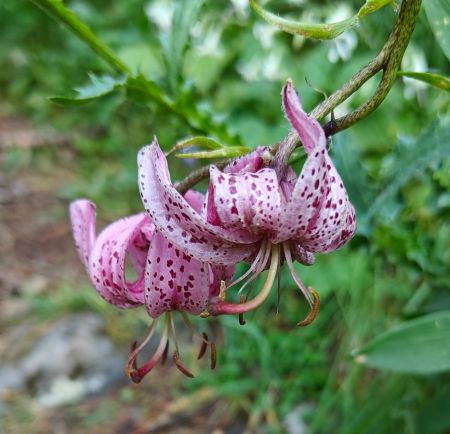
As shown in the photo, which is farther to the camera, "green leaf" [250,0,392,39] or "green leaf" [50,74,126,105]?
"green leaf" [50,74,126,105]

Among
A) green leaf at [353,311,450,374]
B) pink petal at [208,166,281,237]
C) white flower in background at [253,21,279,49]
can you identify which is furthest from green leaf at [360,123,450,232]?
white flower in background at [253,21,279,49]

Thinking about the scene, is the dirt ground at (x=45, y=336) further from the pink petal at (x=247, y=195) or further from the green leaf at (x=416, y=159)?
the pink petal at (x=247, y=195)

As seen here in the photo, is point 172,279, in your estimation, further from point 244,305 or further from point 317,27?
point 317,27

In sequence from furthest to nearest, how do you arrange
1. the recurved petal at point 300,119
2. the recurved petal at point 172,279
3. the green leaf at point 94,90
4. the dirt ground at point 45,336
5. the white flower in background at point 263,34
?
the white flower in background at point 263,34 → the dirt ground at point 45,336 → the green leaf at point 94,90 → the recurved petal at point 172,279 → the recurved petal at point 300,119

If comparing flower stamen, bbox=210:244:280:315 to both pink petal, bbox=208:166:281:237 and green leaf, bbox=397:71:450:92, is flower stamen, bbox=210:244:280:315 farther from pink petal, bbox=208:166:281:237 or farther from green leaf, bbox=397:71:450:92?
green leaf, bbox=397:71:450:92

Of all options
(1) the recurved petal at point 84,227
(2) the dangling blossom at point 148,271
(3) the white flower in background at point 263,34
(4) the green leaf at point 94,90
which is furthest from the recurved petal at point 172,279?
(3) the white flower in background at point 263,34

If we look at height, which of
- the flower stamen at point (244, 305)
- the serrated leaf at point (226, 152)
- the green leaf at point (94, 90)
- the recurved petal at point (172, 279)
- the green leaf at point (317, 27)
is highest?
the green leaf at point (94, 90)

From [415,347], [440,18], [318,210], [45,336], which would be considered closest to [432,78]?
[440,18]

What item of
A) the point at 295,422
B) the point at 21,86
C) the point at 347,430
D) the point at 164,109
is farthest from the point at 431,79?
the point at 21,86
